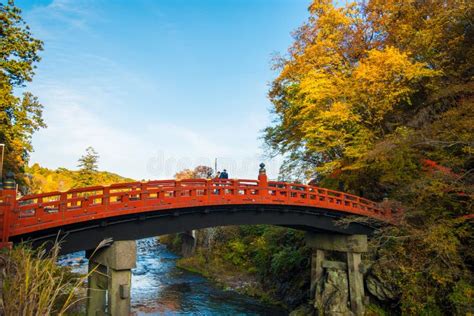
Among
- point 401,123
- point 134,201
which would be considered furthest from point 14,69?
point 401,123

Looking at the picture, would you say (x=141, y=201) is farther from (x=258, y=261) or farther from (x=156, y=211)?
(x=258, y=261)

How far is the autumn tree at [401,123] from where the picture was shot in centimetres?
1357

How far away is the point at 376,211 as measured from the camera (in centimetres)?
1772

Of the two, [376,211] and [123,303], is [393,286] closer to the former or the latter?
[376,211]

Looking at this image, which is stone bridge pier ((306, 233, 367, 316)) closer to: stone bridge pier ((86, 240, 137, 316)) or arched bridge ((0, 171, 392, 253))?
arched bridge ((0, 171, 392, 253))

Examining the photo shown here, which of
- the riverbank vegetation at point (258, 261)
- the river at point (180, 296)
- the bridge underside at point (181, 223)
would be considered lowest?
the river at point (180, 296)

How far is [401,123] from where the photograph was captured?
19.3m

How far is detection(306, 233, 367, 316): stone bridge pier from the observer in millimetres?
15555

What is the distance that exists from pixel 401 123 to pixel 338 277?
398 inches

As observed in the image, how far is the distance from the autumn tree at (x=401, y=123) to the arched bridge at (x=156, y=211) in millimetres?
2270

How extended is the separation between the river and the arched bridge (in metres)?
6.75

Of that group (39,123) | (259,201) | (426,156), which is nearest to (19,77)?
(39,123)

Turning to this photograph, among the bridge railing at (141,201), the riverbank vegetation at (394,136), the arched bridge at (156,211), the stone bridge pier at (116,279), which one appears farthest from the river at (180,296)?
the bridge railing at (141,201)

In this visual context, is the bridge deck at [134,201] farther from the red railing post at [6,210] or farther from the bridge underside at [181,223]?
the bridge underside at [181,223]
